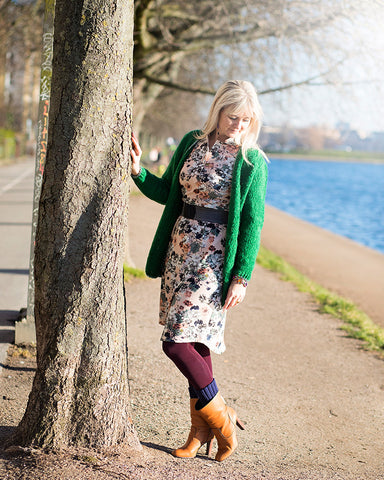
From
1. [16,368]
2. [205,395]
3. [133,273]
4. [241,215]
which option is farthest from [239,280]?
[133,273]

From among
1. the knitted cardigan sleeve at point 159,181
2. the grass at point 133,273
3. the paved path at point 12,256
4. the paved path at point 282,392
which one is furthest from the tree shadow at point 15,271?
the knitted cardigan sleeve at point 159,181

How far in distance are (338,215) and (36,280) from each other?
40203 mm

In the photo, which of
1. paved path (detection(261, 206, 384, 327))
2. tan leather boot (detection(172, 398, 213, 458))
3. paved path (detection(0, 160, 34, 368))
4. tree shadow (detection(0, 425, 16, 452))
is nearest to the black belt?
tan leather boot (detection(172, 398, 213, 458))

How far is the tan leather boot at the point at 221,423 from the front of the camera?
3447mm

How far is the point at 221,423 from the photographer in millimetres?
3490

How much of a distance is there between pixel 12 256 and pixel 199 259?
6867mm

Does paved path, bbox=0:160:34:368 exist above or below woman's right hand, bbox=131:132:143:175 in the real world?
below

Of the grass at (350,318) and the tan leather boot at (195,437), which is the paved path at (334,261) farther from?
the tan leather boot at (195,437)

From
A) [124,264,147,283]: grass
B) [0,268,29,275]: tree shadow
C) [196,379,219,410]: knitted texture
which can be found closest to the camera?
[196,379,219,410]: knitted texture

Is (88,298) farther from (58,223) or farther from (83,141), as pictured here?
(83,141)

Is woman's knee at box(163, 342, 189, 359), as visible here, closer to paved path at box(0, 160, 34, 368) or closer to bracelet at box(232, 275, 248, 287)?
bracelet at box(232, 275, 248, 287)

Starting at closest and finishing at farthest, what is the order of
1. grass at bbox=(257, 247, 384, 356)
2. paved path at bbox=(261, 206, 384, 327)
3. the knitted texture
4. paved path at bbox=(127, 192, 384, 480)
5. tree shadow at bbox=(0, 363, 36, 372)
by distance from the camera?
1. the knitted texture
2. paved path at bbox=(127, 192, 384, 480)
3. tree shadow at bbox=(0, 363, 36, 372)
4. grass at bbox=(257, 247, 384, 356)
5. paved path at bbox=(261, 206, 384, 327)

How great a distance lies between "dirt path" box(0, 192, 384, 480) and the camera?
3268mm

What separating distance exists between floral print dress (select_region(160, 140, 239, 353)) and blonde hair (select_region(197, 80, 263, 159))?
0.31 ft
